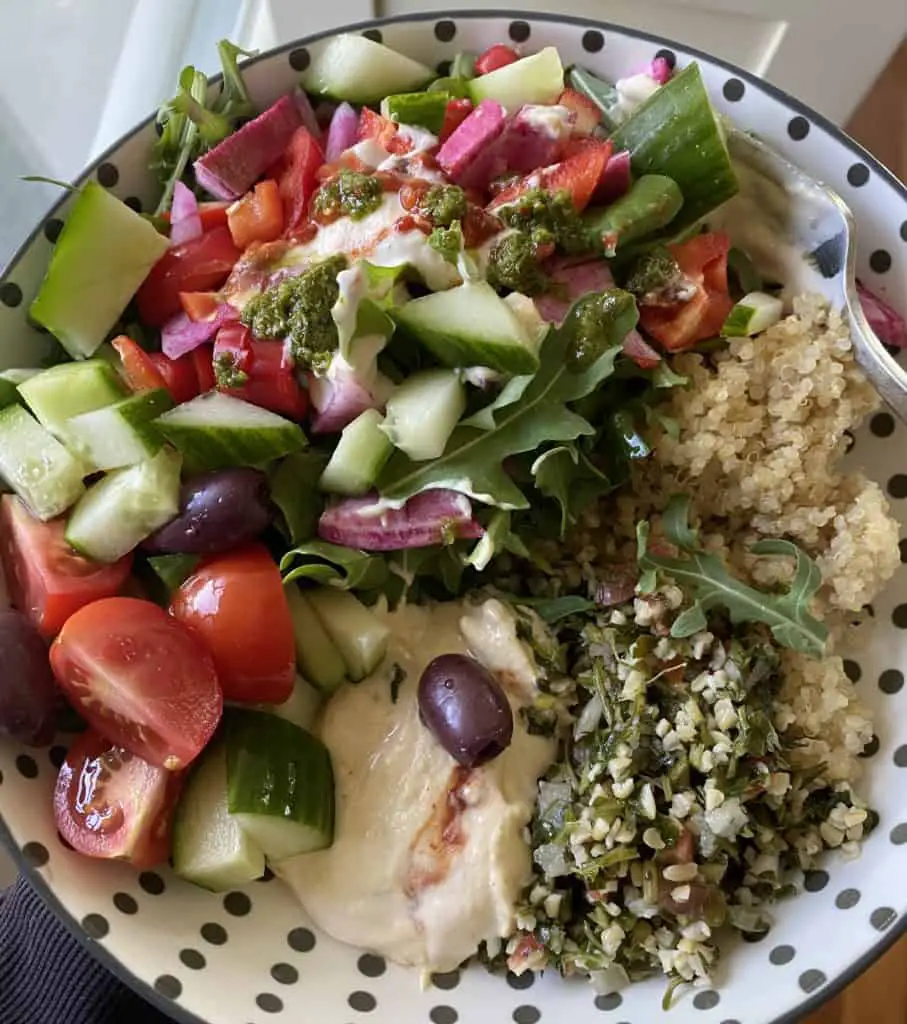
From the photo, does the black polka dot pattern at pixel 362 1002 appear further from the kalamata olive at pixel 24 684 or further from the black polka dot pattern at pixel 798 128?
the black polka dot pattern at pixel 798 128

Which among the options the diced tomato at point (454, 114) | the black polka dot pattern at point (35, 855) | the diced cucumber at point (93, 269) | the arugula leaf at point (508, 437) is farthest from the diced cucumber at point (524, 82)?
the black polka dot pattern at point (35, 855)

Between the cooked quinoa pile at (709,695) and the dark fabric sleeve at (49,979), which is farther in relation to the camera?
the dark fabric sleeve at (49,979)

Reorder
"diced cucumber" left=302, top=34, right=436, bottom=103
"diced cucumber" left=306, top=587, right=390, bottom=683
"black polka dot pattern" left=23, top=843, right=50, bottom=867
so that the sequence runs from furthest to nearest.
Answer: "diced cucumber" left=302, top=34, right=436, bottom=103, "diced cucumber" left=306, top=587, right=390, bottom=683, "black polka dot pattern" left=23, top=843, right=50, bottom=867

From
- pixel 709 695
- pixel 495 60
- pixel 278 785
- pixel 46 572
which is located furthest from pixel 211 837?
pixel 495 60

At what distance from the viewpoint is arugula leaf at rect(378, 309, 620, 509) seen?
3.65 feet

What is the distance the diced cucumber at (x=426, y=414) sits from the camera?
111 cm

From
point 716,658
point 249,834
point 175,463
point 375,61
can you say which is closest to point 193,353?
point 175,463

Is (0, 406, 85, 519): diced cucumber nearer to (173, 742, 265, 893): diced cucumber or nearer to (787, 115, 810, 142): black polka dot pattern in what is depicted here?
(173, 742, 265, 893): diced cucumber

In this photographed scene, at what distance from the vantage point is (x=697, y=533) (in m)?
1.21

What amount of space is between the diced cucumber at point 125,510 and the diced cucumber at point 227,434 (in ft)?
0.12

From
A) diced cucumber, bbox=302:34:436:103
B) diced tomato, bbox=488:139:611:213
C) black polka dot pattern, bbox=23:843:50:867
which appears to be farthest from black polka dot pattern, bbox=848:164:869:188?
black polka dot pattern, bbox=23:843:50:867

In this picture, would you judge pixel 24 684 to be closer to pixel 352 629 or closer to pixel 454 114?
pixel 352 629

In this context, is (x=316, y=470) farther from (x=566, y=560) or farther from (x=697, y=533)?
(x=697, y=533)

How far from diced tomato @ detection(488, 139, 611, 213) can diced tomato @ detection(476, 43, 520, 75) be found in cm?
16
